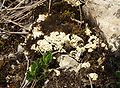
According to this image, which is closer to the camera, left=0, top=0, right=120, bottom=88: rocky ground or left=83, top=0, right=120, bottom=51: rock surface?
left=0, top=0, right=120, bottom=88: rocky ground

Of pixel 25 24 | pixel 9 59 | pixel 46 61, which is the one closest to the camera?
pixel 46 61

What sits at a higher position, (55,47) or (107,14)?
(107,14)

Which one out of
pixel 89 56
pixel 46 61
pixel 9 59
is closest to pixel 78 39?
pixel 89 56

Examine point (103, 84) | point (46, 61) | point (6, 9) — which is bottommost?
point (103, 84)

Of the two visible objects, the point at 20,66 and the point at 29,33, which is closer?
the point at 20,66

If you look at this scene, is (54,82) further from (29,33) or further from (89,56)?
(29,33)

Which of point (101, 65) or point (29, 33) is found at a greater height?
point (29, 33)

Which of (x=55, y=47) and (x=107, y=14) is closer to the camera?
(x=55, y=47)

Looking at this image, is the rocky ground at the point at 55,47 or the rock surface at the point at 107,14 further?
the rock surface at the point at 107,14
